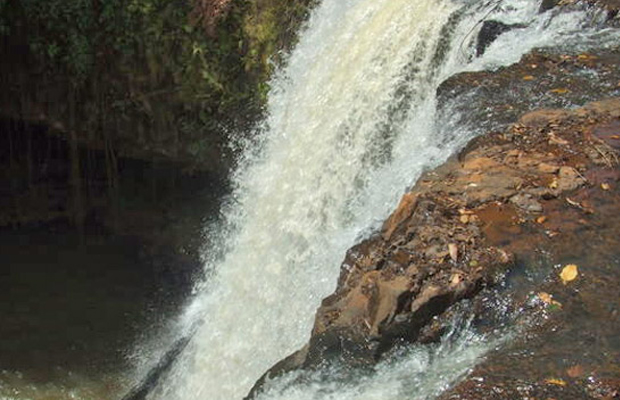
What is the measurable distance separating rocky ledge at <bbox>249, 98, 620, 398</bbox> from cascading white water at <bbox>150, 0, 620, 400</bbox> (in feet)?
1.47

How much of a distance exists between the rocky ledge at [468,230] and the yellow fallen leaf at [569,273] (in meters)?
0.09

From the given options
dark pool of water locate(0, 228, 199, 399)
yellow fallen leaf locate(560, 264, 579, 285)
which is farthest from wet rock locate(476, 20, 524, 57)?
dark pool of water locate(0, 228, 199, 399)

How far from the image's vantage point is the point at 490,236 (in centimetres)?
382

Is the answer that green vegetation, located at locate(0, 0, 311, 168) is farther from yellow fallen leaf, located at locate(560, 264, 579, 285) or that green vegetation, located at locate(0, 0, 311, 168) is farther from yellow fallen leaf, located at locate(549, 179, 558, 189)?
yellow fallen leaf, located at locate(560, 264, 579, 285)

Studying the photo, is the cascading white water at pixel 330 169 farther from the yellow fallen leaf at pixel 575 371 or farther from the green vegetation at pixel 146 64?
the yellow fallen leaf at pixel 575 371

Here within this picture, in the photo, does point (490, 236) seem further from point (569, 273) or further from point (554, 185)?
point (554, 185)

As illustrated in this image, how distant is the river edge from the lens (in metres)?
3.50

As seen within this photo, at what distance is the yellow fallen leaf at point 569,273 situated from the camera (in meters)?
3.54

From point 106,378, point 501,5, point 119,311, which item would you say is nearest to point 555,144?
point 501,5

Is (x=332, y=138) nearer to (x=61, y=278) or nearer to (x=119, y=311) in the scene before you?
(x=119, y=311)

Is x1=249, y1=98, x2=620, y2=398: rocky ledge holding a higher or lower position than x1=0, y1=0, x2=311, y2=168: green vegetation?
lower

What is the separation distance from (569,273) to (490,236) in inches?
17.9

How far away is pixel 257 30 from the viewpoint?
7781 millimetres

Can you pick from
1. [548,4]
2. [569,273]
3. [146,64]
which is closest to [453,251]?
[569,273]
